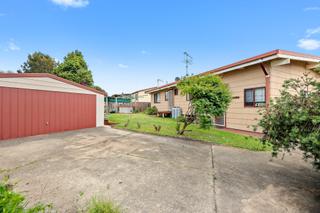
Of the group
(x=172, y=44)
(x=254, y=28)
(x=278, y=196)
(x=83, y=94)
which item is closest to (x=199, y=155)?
(x=278, y=196)

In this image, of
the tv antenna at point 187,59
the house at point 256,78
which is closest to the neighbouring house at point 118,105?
the tv antenna at point 187,59

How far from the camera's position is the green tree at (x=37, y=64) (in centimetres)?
2958

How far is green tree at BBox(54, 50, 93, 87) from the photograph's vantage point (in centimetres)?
2002

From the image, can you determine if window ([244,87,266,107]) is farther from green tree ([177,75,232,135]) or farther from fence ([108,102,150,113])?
fence ([108,102,150,113])

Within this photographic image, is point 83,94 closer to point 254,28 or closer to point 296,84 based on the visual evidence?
point 296,84

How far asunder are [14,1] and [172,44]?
1067 cm

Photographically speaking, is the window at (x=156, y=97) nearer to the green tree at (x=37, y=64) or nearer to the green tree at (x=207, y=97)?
the green tree at (x=207, y=97)

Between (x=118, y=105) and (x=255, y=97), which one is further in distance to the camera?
(x=118, y=105)

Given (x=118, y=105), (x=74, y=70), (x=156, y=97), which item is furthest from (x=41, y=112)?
(x=74, y=70)

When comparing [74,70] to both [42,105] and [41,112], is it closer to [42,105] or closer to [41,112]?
[42,105]

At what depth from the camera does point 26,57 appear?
97.1ft

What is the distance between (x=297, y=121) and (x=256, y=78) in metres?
6.23

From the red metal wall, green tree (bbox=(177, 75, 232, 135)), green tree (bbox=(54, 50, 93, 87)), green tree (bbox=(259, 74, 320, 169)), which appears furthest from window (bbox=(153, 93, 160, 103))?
green tree (bbox=(259, 74, 320, 169))

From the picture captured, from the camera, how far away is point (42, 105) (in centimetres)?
662
